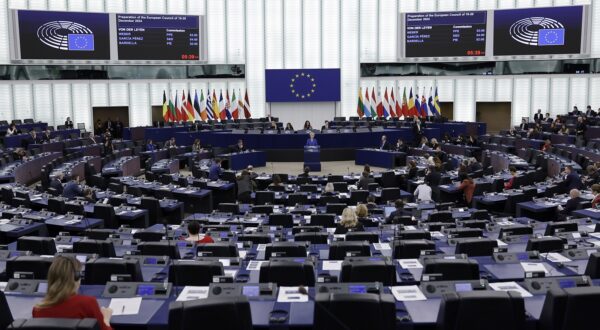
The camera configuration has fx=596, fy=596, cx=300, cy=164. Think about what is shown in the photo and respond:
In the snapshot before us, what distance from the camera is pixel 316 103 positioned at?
118 ft

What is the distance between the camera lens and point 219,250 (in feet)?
25.0

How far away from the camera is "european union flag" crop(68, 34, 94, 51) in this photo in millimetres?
30266

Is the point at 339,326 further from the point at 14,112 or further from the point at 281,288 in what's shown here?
the point at 14,112

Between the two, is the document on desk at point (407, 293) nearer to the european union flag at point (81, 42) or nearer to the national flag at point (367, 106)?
the national flag at point (367, 106)

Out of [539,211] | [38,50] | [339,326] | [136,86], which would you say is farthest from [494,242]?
[136,86]

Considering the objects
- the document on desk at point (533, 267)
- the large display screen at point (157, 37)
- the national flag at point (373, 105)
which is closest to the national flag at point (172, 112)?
the large display screen at point (157, 37)

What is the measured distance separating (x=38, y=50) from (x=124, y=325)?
28306 mm

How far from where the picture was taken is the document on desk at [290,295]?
533 cm

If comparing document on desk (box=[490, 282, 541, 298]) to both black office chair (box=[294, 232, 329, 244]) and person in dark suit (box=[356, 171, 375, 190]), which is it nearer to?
black office chair (box=[294, 232, 329, 244])

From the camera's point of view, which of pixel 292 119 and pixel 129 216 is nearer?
pixel 129 216

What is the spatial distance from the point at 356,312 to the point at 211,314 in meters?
1.04

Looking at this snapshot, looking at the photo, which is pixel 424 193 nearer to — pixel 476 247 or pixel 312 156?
pixel 476 247

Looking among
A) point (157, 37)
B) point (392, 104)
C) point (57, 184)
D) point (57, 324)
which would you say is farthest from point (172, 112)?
point (57, 324)

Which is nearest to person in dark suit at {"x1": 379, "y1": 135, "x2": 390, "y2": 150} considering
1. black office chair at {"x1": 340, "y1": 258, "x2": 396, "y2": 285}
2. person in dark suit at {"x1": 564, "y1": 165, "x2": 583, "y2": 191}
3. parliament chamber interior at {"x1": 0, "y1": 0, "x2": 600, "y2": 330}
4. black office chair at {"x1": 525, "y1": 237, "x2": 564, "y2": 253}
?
parliament chamber interior at {"x1": 0, "y1": 0, "x2": 600, "y2": 330}
